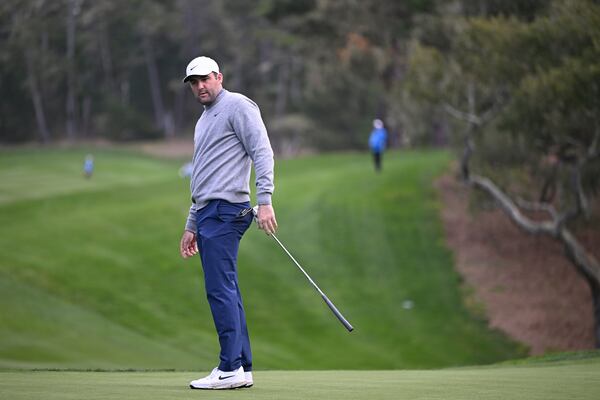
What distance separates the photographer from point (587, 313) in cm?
3009

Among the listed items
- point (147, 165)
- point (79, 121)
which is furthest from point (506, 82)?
point (79, 121)

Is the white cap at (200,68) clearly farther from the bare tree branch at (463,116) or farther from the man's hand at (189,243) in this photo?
the bare tree branch at (463,116)

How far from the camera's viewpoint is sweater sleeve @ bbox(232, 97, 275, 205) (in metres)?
7.71

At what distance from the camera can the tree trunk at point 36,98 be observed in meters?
78.6

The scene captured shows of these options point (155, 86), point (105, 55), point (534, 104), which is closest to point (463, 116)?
point (534, 104)

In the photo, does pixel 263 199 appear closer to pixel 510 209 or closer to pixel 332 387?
pixel 332 387

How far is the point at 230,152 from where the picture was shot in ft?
25.8

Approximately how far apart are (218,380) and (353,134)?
68635mm

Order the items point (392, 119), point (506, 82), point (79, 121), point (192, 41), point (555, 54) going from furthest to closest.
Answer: point (192, 41)
point (79, 121)
point (392, 119)
point (506, 82)
point (555, 54)

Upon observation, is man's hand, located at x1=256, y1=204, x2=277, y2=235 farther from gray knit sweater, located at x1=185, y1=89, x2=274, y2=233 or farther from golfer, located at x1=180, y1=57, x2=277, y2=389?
gray knit sweater, located at x1=185, y1=89, x2=274, y2=233

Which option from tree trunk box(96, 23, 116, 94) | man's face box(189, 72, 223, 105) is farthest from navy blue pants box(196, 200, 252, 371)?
tree trunk box(96, 23, 116, 94)

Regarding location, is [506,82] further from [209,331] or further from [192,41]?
[192,41]

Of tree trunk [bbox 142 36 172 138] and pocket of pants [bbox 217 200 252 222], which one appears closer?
pocket of pants [bbox 217 200 252 222]

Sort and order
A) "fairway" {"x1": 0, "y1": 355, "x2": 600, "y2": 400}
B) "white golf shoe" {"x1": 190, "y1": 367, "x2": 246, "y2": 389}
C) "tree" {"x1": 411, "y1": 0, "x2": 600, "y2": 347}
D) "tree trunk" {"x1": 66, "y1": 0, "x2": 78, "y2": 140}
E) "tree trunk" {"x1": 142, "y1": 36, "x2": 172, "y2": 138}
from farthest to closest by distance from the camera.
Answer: "tree trunk" {"x1": 142, "y1": 36, "x2": 172, "y2": 138} → "tree trunk" {"x1": 66, "y1": 0, "x2": 78, "y2": 140} → "tree" {"x1": 411, "y1": 0, "x2": 600, "y2": 347} → "white golf shoe" {"x1": 190, "y1": 367, "x2": 246, "y2": 389} → "fairway" {"x1": 0, "y1": 355, "x2": 600, "y2": 400}
